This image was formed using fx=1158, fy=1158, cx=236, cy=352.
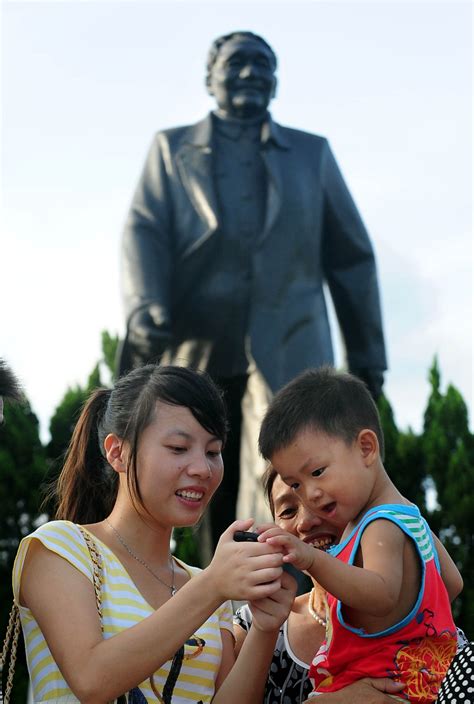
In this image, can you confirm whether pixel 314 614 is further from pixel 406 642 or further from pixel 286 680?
pixel 406 642

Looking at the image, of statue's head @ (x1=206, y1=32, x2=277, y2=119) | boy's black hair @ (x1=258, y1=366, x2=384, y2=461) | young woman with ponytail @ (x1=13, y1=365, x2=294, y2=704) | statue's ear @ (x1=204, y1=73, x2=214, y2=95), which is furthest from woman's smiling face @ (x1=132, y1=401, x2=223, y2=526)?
statue's ear @ (x1=204, y1=73, x2=214, y2=95)

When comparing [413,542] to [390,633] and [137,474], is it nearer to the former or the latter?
[390,633]

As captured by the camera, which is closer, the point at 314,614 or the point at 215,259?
the point at 314,614

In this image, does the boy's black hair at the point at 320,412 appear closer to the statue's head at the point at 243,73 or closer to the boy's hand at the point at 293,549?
the boy's hand at the point at 293,549

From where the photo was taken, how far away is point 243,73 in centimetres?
781

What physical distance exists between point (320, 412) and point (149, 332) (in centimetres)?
490

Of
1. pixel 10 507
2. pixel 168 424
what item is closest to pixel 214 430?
pixel 168 424

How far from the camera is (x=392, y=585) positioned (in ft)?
7.42

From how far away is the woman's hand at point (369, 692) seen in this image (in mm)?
2283

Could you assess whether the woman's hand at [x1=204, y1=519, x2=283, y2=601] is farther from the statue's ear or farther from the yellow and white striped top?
the statue's ear

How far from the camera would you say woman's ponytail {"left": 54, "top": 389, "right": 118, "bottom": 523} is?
291 cm

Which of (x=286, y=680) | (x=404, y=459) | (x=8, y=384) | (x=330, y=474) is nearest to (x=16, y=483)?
(x=404, y=459)

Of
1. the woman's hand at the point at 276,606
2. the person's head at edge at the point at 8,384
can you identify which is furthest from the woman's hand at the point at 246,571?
the person's head at edge at the point at 8,384

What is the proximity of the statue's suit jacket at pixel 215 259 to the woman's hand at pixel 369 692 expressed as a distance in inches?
201
